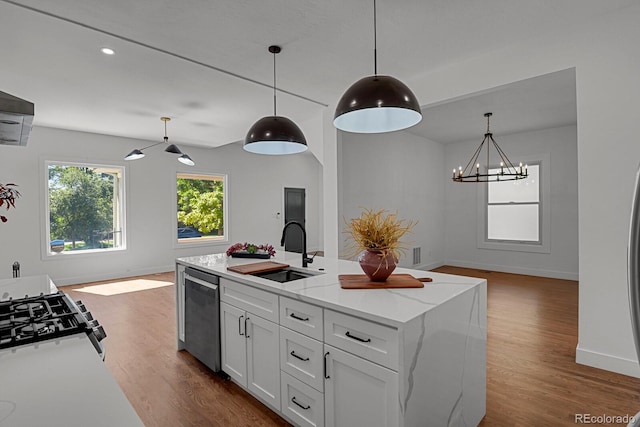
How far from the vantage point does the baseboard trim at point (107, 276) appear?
5.67 meters

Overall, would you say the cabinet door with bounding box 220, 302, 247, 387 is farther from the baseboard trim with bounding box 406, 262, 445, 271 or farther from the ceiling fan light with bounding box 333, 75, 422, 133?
the baseboard trim with bounding box 406, 262, 445, 271

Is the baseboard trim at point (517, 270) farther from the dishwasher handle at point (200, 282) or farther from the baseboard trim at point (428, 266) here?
the dishwasher handle at point (200, 282)

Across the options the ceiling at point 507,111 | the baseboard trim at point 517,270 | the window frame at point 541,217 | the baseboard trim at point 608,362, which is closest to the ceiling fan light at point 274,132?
the ceiling at point 507,111

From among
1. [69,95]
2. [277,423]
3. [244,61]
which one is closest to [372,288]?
[277,423]

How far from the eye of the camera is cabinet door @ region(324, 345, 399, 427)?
4.74ft

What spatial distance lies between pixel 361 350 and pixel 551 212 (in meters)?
6.08

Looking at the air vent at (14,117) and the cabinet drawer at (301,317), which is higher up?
the air vent at (14,117)

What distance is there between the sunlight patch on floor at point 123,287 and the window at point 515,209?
626cm

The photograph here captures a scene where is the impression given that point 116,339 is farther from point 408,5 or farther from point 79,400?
point 408,5

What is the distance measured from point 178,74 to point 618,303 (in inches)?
173

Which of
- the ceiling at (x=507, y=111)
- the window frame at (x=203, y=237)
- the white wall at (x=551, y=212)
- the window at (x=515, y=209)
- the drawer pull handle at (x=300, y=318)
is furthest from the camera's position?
the window frame at (x=203, y=237)

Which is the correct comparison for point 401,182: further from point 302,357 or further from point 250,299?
point 302,357

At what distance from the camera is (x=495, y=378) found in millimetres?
2572

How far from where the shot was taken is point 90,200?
604 cm
